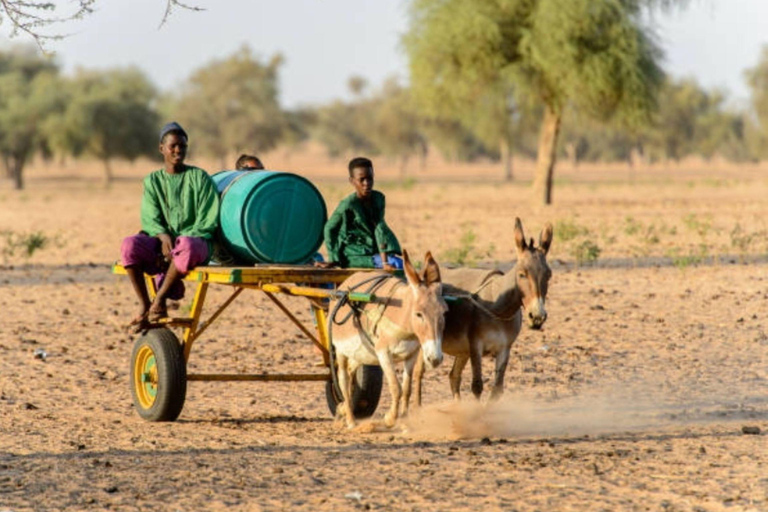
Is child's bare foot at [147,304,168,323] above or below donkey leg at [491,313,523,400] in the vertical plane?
above

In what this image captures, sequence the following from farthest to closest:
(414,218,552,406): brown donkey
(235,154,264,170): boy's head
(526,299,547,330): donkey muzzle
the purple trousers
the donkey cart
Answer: (235,154,264,170): boy's head
the purple trousers
the donkey cart
(414,218,552,406): brown donkey
(526,299,547,330): donkey muzzle

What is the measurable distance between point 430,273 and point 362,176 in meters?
1.29

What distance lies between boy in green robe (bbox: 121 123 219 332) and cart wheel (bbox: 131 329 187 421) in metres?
0.19

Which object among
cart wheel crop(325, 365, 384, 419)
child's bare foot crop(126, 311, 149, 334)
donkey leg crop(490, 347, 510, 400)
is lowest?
Result: cart wheel crop(325, 365, 384, 419)

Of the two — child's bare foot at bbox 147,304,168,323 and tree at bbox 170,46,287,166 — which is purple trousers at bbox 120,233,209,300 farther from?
tree at bbox 170,46,287,166

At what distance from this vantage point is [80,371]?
1082 cm

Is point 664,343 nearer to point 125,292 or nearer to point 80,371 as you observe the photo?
point 80,371

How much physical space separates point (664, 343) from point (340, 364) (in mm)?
4956

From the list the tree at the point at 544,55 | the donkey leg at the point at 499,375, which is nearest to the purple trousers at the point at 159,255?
the donkey leg at the point at 499,375

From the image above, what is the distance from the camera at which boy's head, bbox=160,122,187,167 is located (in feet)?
28.3

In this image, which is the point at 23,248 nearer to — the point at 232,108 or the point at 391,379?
the point at 391,379

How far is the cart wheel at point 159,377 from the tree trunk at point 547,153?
2749cm

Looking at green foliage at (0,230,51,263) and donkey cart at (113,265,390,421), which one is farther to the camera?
green foliage at (0,230,51,263)

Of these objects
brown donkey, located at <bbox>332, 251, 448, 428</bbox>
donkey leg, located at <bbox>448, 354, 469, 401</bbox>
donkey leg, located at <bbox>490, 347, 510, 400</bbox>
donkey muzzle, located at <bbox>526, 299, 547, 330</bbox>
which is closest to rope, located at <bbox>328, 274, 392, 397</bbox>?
brown donkey, located at <bbox>332, 251, 448, 428</bbox>
